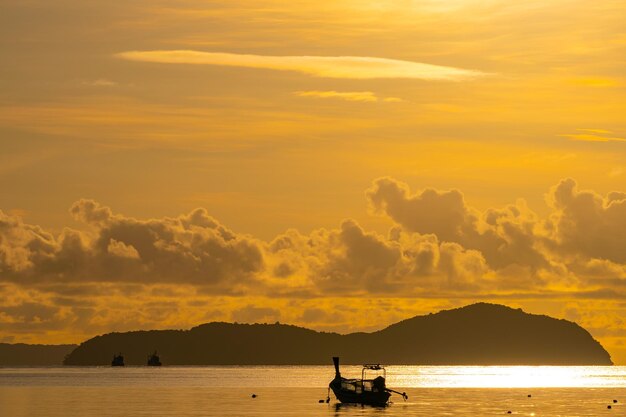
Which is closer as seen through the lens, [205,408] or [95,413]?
[95,413]

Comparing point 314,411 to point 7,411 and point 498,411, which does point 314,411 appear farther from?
point 7,411

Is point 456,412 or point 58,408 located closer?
point 456,412

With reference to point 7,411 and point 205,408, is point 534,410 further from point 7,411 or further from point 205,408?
point 7,411

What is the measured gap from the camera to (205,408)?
631ft

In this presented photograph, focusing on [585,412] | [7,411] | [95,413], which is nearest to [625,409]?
[585,412]

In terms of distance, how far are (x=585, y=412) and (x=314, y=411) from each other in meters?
40.0

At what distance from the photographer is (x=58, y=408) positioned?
19400 centimetres

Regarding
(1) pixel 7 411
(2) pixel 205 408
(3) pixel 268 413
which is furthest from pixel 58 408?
(3) pixel 268 413

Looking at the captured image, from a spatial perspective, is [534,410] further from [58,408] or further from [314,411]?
[58,408]

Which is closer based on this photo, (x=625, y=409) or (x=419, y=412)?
(x=419, y=412)

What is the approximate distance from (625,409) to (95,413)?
81.9m

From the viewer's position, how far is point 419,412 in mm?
183250

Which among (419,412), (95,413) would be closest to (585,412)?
(419,412)

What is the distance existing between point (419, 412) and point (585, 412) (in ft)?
81.1
